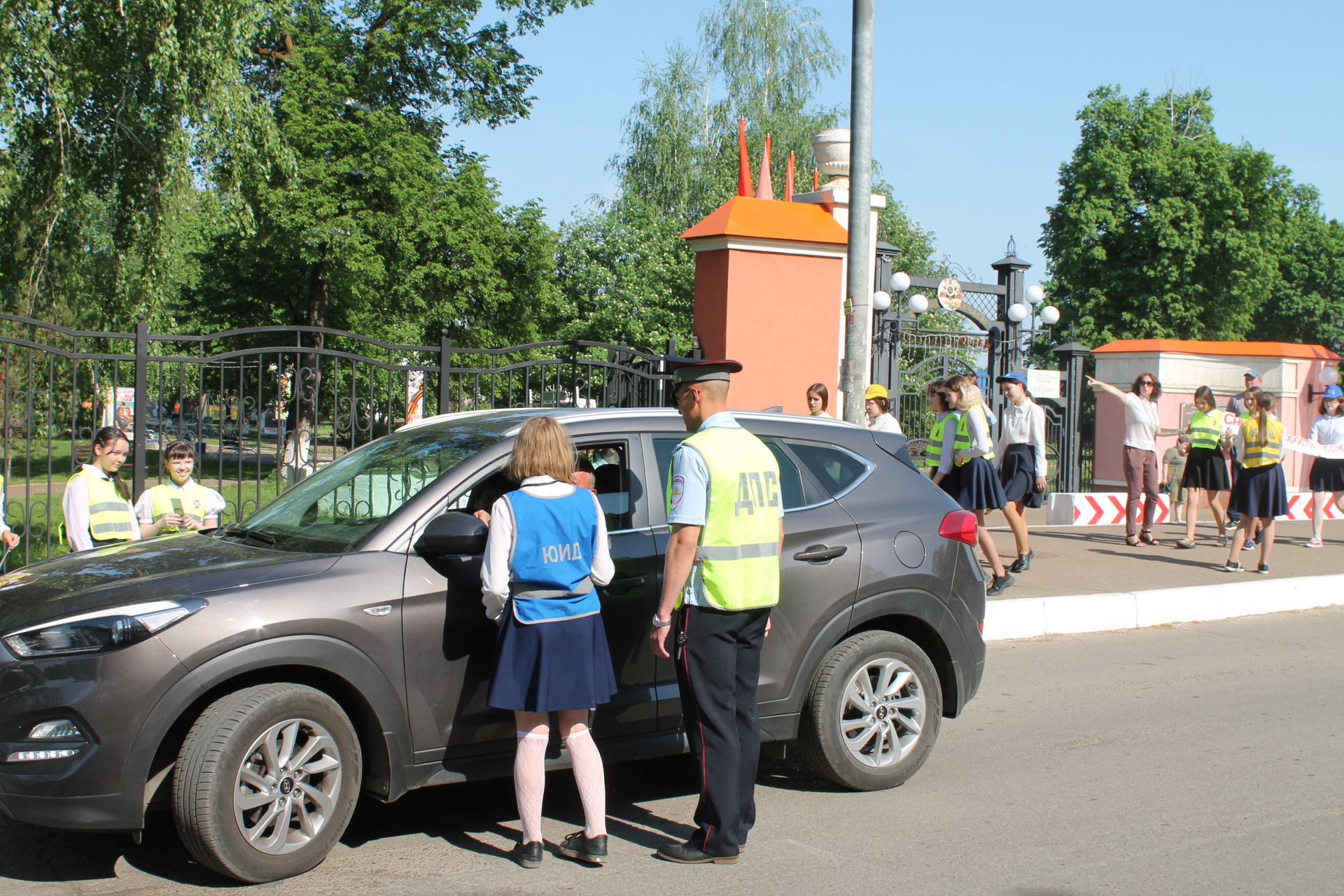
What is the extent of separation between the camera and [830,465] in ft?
16.8

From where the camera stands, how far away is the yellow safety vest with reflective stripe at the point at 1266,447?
11.0m

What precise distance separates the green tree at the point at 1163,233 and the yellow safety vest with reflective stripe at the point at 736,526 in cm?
3804

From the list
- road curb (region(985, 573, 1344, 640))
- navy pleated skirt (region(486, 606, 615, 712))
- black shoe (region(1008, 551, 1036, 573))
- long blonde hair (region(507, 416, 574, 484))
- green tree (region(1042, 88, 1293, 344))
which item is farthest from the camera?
green tree (region(1042, 88, 1293, 344))

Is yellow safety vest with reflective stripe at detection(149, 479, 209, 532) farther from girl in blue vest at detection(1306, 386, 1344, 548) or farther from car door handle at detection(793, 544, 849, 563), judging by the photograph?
girl in blue vest at detection(1306, 386, 1344, 548)

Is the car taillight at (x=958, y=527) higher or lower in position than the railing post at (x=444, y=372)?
lower

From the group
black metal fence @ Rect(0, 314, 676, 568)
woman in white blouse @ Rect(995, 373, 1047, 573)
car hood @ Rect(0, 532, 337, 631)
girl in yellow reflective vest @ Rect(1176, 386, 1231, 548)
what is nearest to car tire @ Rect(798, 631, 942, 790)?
car hood @ Rect(0, 532, 337, 631)

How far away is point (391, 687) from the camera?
13.0ft

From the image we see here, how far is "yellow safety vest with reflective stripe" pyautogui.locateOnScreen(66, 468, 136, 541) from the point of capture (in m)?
6.56

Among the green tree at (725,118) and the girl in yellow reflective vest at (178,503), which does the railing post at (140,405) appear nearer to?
the girl in yellow reflective vest at (178,503)

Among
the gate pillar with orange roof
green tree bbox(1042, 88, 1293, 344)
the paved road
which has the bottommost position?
the paved road

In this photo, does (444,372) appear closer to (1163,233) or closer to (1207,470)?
(1207,470)

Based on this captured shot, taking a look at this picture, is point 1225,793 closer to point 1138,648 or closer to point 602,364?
point 1138,648

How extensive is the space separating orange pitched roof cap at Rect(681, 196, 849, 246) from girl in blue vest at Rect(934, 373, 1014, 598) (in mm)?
3258

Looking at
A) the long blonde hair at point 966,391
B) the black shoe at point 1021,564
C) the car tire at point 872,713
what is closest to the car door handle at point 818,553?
the car tire at point 872,713
